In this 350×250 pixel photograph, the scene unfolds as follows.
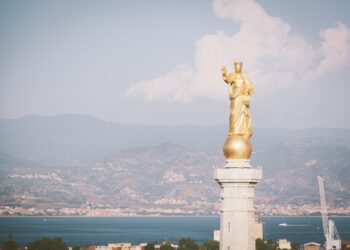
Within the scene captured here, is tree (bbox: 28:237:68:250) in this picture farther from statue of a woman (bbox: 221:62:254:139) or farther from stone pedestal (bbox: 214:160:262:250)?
stone pedestal (bbox: 214:160:262:250)

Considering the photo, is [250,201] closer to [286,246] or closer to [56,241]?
[56,241]

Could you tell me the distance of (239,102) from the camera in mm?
26422

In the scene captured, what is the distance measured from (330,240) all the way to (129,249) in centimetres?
4087

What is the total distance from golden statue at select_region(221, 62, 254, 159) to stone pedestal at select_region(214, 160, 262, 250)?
0.35 metres

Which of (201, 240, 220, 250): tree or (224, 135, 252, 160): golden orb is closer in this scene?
(224, 135, 252, 160): golden orb

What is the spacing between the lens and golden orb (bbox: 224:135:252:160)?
1016 inches

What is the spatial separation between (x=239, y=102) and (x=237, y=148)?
148 cm

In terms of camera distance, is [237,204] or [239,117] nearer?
[237,204]

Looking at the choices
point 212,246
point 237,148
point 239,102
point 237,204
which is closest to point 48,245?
point 212,246

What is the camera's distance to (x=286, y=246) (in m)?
129

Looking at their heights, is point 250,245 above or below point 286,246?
below

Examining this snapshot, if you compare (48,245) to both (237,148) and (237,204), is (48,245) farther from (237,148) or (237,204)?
(237,148)

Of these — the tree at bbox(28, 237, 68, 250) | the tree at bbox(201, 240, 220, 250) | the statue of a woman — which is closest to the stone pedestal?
the statue of a woman

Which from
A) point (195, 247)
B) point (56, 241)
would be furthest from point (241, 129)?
point (195, 247)
